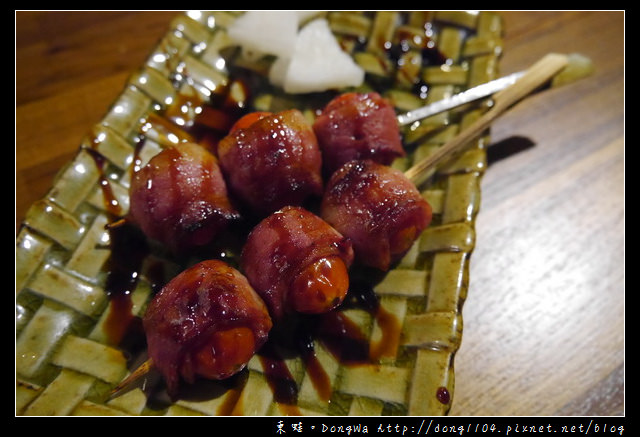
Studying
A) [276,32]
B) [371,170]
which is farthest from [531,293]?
[276,32]

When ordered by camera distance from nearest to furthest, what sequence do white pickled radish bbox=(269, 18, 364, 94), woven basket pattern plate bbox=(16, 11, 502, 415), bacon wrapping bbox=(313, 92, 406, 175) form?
1. woven basket pattern plate bbox=(16, 11, 502, 415)
2. bacon wrapping bbox=(313, 92, 406, 175)
3. white pickled radish bbox=(269, 18, 364, 94)

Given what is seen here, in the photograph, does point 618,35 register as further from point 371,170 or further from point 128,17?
point 128,17

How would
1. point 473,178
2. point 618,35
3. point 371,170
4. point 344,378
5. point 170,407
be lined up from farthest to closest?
point 618,35, point 473,178, point 371,170, point 344,378, point 170,407

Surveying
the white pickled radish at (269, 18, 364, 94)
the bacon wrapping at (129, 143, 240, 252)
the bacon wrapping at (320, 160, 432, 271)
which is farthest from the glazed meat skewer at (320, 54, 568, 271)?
the white pickled radish at (269, 18, 364, 94)

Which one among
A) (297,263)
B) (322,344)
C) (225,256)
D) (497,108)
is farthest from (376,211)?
(497,108)

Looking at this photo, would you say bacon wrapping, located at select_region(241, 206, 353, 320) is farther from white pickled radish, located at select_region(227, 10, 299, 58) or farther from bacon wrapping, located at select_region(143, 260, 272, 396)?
white pickled radish, located at select_region(227, 10, 299, 58)

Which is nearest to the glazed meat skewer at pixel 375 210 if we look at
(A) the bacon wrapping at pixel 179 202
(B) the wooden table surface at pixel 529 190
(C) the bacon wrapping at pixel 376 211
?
(C) the bacon wrapping at pixel 376 211
